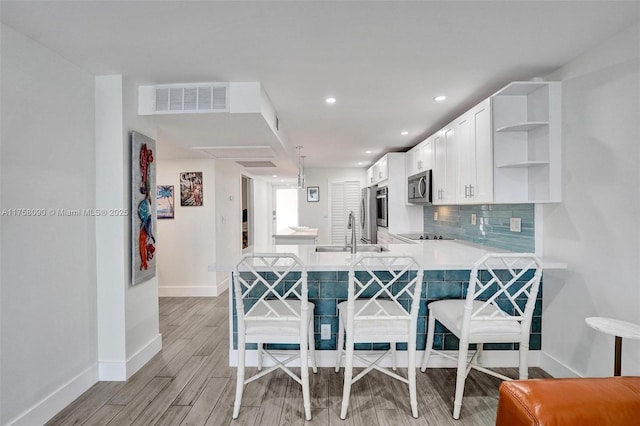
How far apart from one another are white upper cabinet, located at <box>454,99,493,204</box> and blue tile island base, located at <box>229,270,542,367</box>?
2.48 feet

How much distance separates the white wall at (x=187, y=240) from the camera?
4867 mm

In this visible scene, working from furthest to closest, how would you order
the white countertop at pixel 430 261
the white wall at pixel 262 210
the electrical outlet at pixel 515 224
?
the white wall at pixel 262 210 < the electrical outlet at pixel 515 224 < the white countertop at pixel 430 261

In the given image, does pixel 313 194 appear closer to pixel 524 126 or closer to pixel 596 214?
pixel 524 126

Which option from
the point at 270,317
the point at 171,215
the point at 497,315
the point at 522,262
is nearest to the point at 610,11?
the point at 522,262

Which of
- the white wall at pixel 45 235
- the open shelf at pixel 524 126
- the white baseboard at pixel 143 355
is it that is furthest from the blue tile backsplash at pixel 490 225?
the white wall at pixel 45 235

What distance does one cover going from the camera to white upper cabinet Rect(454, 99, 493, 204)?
265 cm

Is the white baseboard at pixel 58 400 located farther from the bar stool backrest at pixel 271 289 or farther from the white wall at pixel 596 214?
the white wall at pixel 596 214

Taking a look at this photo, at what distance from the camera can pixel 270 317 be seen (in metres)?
2.06

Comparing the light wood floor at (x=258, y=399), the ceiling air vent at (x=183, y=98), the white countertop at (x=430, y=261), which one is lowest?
the light wood floor at (x=258, y=399)

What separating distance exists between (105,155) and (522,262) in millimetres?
3199

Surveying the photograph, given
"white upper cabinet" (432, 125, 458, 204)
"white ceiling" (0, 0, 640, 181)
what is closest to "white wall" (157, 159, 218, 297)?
"white ceiling" (0, 0, 640, 181)

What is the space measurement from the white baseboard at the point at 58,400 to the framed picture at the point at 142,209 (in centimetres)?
70

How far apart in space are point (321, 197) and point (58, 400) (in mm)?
6051

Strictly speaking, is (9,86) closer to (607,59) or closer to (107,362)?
(107,362)
